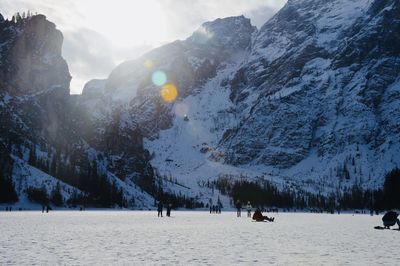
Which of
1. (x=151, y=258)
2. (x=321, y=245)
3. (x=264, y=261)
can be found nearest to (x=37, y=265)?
(x=151, y=258)

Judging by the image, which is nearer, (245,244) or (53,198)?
(245,244)

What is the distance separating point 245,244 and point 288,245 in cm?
261

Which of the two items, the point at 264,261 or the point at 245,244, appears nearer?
the point at 264,261

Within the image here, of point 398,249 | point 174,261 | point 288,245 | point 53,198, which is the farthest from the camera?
point 53,198

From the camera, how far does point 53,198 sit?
7682 inches

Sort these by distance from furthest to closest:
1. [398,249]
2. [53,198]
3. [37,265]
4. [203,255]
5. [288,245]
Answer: [53,198] < [288,245] < [398,249] < [203,255] < [37,265]

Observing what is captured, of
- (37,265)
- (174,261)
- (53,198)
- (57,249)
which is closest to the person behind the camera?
(37,265)

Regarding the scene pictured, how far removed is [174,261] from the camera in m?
22.8

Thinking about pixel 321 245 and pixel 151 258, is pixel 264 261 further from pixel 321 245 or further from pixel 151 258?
pixel 321 245

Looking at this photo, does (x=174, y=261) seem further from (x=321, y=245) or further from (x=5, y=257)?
(x=321, y=245)

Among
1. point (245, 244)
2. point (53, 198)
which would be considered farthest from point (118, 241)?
point (53, 198)

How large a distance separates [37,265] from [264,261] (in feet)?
32.4

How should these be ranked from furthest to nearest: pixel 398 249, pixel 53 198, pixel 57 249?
1. pixel 53 198
2. pixel 398 249
3. pixel 57 249

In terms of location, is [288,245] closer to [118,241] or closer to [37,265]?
[118,241]
